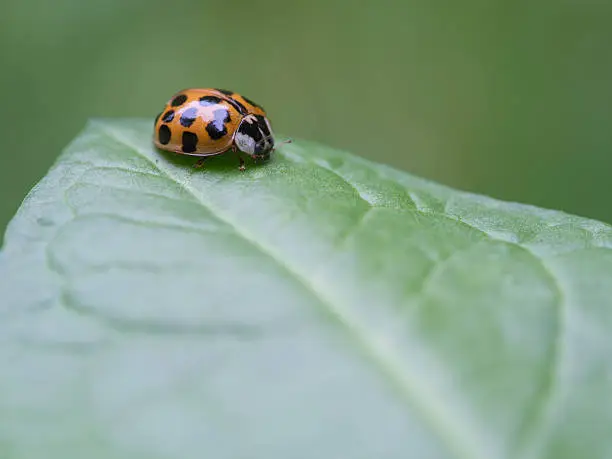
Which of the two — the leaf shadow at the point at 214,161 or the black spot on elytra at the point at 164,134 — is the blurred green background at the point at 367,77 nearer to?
the black spot on elytra at the point at 164,134

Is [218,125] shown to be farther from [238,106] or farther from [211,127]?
[238,106]

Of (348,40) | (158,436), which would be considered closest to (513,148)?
(348,40)

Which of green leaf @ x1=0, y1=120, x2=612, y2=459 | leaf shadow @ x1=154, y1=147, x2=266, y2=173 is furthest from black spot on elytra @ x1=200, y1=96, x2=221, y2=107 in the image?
green leaf @ x1=0, y1=120, x2=612, y2=459

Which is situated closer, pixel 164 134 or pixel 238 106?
pixel 164 134

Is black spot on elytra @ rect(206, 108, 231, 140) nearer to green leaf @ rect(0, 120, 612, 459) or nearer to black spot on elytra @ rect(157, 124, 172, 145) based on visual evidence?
black spot on elytra @ rect(157, 124, 172, 145)

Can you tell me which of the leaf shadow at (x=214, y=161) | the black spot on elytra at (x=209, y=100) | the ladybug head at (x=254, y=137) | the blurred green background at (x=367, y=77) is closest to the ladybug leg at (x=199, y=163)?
the leaf shadow at (x=214, y=161)

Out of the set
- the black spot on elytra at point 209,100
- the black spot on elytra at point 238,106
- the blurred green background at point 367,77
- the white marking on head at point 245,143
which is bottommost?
the blurred green background at point 367,77

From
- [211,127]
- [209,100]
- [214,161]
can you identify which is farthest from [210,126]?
[214,161]
